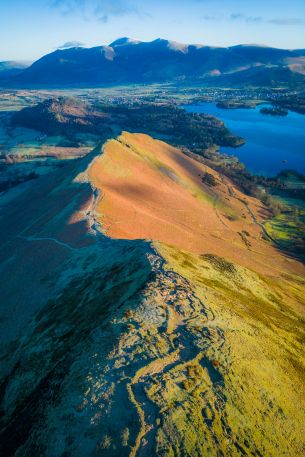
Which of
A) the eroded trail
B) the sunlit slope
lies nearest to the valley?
the eroded trail

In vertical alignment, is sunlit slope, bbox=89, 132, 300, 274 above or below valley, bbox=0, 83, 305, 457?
below

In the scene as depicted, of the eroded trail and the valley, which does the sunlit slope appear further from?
the eroded trail

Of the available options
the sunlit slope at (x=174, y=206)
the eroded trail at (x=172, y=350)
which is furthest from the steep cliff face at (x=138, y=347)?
the sunlit slope at (x=174, y=206)

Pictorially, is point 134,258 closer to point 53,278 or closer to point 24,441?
point 53,278

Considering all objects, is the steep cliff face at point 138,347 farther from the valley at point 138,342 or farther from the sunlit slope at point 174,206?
the sunlit slope at point 174,206

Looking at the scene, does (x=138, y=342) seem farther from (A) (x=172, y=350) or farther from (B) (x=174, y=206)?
(B) (x=174, y=206)

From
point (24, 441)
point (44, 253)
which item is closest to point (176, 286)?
point (24, 441)

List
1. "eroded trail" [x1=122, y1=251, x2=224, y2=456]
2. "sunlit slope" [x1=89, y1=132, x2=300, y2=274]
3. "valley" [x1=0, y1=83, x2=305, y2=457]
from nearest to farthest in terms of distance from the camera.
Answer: "eroded trail" [x1=122, y1=251, x2=224, y2=456], "valley" [x1=0, y1=83, x2=305, y2=457], "sunlit slope" [x1=89, y1=132, x2=300, y2=274]

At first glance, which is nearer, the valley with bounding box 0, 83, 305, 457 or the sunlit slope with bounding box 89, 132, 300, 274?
the valley with bounding box 0, 83, 305, 457
